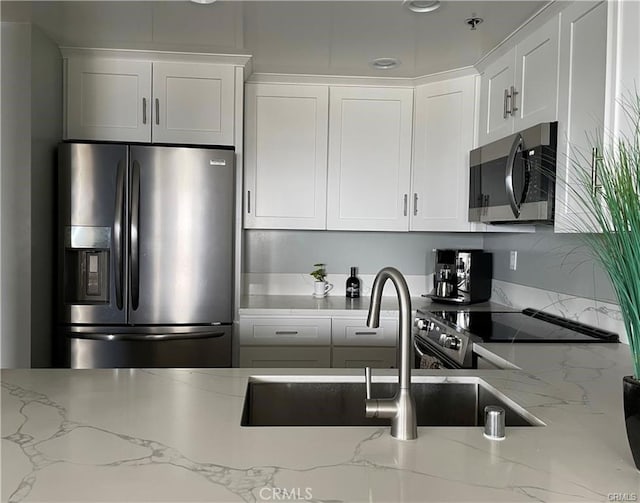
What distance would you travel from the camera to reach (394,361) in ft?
10.9

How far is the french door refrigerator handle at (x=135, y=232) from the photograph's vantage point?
2.97 meters

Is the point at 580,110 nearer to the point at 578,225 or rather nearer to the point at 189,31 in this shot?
the point at 578,225

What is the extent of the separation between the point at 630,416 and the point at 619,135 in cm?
111

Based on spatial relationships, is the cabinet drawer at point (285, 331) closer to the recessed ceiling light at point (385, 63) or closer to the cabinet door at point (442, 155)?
the cabinet door at point (442, 155)

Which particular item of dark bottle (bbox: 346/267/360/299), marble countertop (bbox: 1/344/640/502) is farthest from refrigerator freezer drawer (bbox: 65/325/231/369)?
marble countertop (bbox: 1/344/640/502)

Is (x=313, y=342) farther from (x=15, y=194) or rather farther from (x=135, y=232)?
(x=15, y=194)

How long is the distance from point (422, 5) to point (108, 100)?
1.84 meters

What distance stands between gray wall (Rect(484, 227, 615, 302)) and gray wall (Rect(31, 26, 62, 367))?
2.62m

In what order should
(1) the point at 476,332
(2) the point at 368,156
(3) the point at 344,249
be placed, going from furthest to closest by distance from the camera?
Result: (3) the point at 344,249, (2) the point at 368,156, (1) the point at 476,332

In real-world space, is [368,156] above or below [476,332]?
above

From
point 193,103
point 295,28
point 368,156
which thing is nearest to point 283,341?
point 368,156

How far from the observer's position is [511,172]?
100 inches

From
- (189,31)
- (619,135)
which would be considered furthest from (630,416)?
(189,31)

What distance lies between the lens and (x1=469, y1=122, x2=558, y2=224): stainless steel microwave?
231 cm
